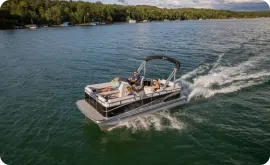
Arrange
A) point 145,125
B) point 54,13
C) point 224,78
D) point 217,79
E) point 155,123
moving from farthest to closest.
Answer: point 54,13 → point 224,78 → point 217,79 → point 155,123 → point 145,125

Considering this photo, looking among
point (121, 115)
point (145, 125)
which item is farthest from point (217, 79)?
point (121, 115)

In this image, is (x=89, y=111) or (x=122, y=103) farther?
(x=89, y=111)

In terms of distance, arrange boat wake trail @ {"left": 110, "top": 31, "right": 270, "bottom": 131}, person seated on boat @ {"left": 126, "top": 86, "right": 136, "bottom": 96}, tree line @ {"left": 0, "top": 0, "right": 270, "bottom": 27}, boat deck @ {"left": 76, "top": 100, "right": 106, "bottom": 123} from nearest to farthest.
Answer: boat deck @ {"left": 76, "top": 100, "right": 106, "bottom": 123} → person seated on boat @ {"left": 126, "top": 86, "right": 136, "bottom": 96} → boat wake trail @ {"left": 110, "top": 31, "right": 270, "bottom": 131} → tree line @ {"left": 0, "top": 0, "right": 270, "bottom": 27}

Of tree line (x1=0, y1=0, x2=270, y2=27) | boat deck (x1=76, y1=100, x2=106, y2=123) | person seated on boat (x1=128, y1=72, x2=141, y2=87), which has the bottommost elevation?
boat deck (x1=76, y1=100, x2=106, y2=123)

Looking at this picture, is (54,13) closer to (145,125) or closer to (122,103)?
(122,103)

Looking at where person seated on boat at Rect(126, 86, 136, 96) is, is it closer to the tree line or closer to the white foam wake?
the white foam wake

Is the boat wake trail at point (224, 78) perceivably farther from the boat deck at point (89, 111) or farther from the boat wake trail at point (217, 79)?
the boat deck at point (89, 111)

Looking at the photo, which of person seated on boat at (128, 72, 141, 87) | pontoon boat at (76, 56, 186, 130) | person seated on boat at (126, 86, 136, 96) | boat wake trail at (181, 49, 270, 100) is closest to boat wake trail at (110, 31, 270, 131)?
boat wake trail at (181, 49, 270, 100)

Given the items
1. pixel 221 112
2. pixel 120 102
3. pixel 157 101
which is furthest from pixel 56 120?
pixel 221 112
